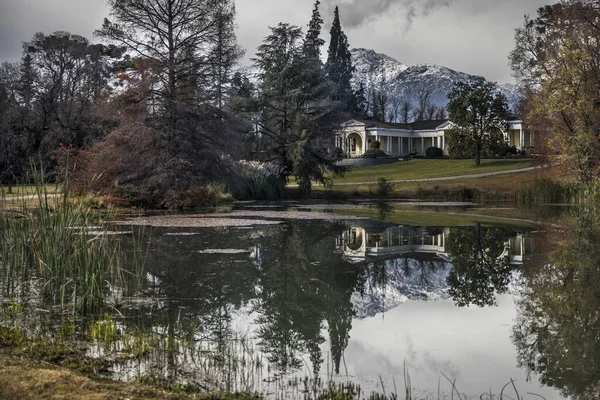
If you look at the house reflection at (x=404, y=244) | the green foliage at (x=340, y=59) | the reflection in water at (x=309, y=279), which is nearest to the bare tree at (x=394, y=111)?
the green foliage at (x=340, y=59)

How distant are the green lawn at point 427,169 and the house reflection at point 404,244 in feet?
82.7

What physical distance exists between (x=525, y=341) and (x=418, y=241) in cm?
820

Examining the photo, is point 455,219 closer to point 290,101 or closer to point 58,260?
point 58,260

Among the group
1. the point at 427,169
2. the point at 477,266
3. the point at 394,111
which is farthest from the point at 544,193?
the point at 394,111

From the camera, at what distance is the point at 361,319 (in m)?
6.84

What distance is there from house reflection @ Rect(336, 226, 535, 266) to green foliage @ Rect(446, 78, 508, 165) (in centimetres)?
3330

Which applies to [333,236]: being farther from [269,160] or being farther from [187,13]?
[269,160]

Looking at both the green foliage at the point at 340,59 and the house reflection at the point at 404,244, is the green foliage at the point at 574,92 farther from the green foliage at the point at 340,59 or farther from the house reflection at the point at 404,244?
the green foliage at the point at 340,59

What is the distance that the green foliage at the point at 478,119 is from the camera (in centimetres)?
4794

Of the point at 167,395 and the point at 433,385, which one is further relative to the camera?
the point at 433,385

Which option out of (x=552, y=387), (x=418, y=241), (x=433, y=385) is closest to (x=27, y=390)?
(x=433, y=385)

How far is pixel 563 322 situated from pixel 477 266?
4.10 metres

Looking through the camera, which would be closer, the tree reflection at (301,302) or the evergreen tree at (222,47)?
the tree reflection at (301,302)

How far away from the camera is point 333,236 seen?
15172 millimetres
